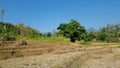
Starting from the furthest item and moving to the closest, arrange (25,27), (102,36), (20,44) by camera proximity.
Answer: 1. (102,36)
2. (25,27)
3. (20,44)

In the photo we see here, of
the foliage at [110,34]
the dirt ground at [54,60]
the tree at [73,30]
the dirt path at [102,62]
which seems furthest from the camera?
the foliage at [110,34]

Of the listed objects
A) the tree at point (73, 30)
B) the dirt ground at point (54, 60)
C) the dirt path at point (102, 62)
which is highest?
the tree at point (73, 30)

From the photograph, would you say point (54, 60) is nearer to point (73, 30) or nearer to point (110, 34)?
point (73, 30)

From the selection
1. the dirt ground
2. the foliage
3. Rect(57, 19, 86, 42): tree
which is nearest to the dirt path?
the dirt ground

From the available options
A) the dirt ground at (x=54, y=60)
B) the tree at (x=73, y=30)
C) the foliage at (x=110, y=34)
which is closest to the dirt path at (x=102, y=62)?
the dirt ground at (x=54, y=60)

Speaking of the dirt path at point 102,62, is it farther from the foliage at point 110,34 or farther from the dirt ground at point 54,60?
the foliage at point 110,34

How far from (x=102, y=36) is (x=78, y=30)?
38.7m

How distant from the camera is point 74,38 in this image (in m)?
63.8

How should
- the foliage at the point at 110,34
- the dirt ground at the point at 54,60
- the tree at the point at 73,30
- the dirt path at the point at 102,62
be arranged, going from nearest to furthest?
the dirt ground at the point at 54,60
the dirt path at the point at 102,62
the tree at the point at 73,30
the foliage at the point at 110,34

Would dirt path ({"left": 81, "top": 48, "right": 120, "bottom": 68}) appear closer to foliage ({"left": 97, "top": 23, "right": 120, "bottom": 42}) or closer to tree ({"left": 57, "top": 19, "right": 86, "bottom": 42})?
tree ({"left": 57, "top": 19, "right": 86, "bottom": 42})

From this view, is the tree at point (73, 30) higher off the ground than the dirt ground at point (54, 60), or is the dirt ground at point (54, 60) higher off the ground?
the tree at point (73, 30)

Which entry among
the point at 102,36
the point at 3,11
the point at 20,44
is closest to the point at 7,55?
the point at 20,44

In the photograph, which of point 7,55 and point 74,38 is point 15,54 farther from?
point 74,38

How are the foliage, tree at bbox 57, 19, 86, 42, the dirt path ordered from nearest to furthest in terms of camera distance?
the dirt path < tree at bbox 57, 19, 86, 42 < the foliage
